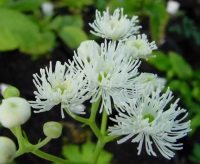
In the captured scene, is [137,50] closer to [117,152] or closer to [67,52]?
[117,152]

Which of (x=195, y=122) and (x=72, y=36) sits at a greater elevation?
(x=72, y=36)

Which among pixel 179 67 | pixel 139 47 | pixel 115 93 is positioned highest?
pixel 179 67

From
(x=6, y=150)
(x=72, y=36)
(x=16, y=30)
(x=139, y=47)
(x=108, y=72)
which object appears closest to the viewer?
(x=6, y=150)

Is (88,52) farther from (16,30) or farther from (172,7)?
(172,7)

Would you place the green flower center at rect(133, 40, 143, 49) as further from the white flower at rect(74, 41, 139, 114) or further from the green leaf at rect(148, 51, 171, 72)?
the green leaf at rect(148, 51, 171, 72)

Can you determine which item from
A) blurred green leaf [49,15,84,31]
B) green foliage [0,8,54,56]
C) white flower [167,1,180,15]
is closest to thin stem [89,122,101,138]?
green foliage [0,8,54,56]

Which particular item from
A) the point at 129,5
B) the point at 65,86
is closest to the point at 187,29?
the point at 129,5
